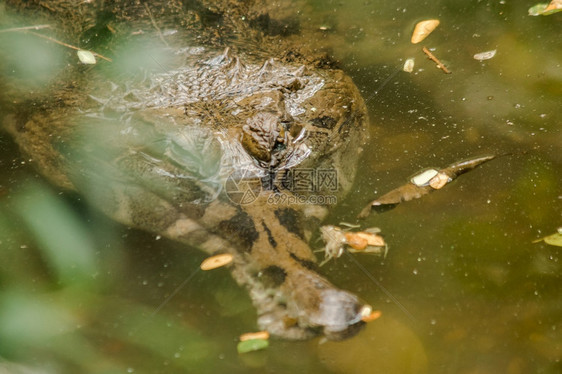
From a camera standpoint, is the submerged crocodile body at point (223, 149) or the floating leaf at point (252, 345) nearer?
the floating leaf at point (252, 345)

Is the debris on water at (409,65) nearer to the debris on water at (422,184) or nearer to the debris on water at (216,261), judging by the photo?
the debris on water at (422,184)

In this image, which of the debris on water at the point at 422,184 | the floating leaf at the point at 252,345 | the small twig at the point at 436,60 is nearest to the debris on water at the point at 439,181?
the debris on water at the point at 422,184

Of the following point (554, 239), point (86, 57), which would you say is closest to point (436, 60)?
point (554, 239)

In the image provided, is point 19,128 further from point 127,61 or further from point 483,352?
point 483,352

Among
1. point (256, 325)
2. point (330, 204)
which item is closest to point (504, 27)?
point (330, 204)

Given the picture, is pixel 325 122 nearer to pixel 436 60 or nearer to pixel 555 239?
pixel 436 60

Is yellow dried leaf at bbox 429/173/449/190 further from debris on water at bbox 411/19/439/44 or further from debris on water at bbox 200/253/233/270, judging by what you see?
debris on water at bbox 411/19/439/44
